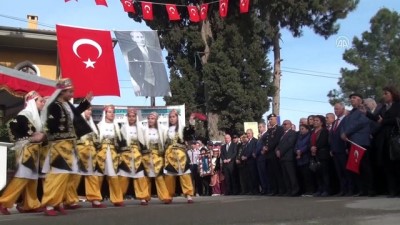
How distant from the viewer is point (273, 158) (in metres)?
14.0

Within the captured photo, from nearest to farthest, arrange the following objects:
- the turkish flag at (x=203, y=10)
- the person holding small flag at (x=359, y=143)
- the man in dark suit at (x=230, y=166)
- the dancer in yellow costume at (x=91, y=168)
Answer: the dancer in yellow costume at (x=91, y=168) < the person holding small flag at (x=359, y=143) < the man in dark suit at (x=230, y=166) < the turkish flag at (x=203, y=10)

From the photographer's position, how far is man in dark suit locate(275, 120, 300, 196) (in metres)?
13.3

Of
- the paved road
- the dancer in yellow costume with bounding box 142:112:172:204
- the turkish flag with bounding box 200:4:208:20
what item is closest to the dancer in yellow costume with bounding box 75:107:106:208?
the dancer in yellow costume with bounding box 142:112:172:204

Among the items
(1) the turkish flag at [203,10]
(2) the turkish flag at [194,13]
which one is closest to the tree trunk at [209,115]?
(2) the turkish flag at [194,13]

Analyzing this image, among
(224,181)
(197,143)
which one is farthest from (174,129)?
(197,143)

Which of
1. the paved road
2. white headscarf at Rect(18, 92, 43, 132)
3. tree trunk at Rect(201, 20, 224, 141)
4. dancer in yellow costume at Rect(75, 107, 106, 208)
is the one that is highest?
tree trunk at Rect(201, 20, 224, 141)

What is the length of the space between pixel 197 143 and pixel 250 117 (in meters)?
10.8

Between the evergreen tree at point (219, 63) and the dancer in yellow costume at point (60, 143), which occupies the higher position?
the evergreen tree at point (219, 63)

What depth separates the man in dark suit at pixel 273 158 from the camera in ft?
45.8

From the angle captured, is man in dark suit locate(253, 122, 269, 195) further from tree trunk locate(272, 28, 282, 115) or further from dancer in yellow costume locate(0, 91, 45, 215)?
tree trunk locate(272, 28, 282, 115)

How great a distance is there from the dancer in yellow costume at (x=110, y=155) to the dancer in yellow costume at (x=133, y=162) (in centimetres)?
12

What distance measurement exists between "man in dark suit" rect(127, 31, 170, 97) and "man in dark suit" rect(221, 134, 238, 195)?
263 inches

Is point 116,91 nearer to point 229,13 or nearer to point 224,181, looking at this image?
point 224,181

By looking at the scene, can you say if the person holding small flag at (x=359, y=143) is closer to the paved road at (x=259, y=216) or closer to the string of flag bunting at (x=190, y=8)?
the paved road at (x=259, y=216)
